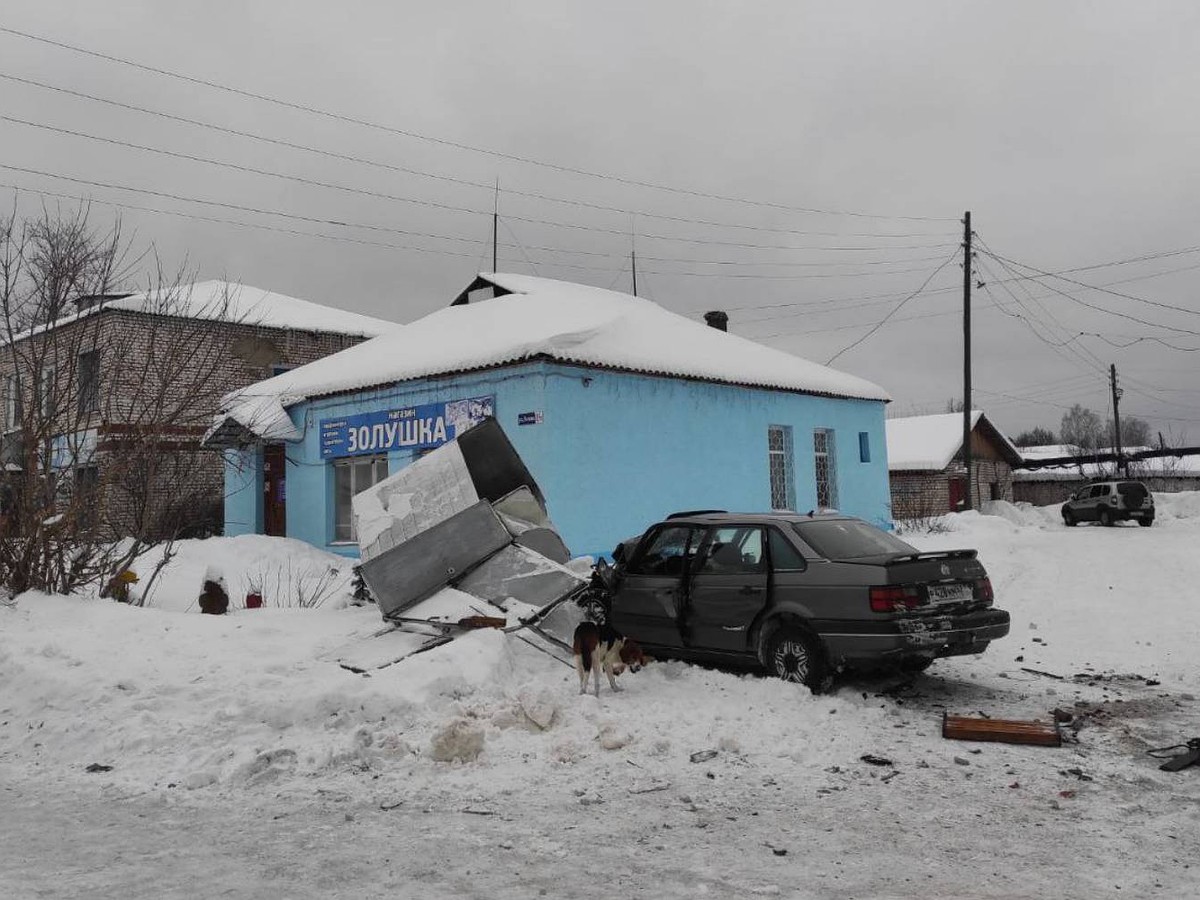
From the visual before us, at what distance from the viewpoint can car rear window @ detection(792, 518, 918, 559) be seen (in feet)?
24.8

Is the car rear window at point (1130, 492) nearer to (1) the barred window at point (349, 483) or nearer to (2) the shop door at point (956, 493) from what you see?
(2) the shop door at point (956, 493)

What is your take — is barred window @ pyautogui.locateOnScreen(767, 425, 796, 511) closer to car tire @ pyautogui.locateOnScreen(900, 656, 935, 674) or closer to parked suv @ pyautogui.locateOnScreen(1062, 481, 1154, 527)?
car tire @ pyautogui.locateOnScreen(900, 656, 935, 674)

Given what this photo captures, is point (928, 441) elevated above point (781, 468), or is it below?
above

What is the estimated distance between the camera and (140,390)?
9758mm

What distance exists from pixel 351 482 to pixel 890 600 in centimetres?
1423

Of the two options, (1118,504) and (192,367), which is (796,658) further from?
(1118,504)

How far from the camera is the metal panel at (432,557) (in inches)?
363

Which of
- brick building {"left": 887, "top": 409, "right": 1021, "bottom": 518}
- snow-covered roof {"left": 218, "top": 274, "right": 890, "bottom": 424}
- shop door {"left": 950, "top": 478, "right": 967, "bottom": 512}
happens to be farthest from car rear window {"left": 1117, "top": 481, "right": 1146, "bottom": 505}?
shop door {"left": 950, "top": 478, "right": 967, "bottom": 512}

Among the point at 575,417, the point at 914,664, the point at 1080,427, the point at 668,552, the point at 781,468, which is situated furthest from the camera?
the point at 1080,427

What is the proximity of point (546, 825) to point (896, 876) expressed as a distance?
5.68 ft

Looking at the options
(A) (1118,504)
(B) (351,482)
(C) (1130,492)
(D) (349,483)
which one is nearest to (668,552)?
(B) (351,482)

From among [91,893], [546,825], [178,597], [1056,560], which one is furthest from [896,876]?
[1056,560]

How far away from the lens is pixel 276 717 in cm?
641

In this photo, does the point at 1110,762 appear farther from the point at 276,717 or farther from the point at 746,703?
the point at 276,717
